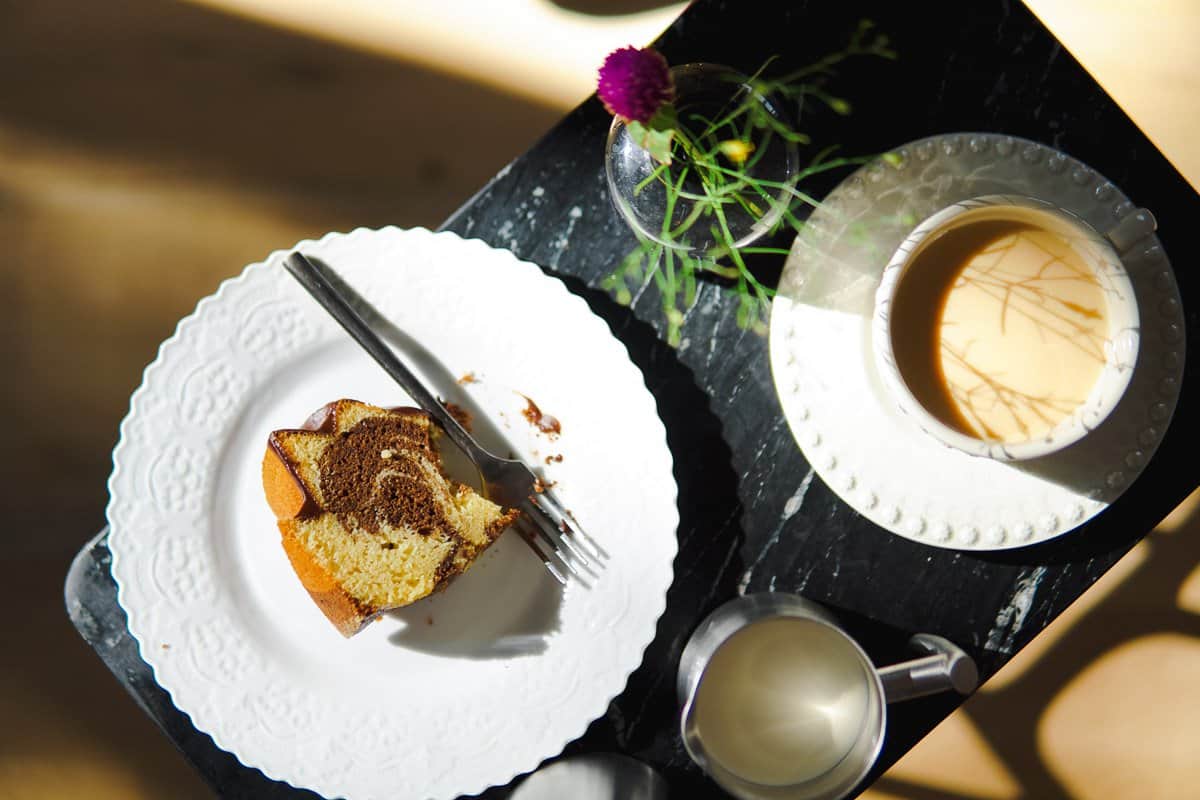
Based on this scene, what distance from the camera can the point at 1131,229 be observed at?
100cm

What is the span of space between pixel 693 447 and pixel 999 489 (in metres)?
0.32

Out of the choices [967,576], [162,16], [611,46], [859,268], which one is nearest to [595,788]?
[967,576]

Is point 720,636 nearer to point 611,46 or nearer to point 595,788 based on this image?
point 595,788

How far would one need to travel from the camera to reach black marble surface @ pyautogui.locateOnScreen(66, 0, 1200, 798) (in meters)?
1.06

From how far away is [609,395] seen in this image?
104cm

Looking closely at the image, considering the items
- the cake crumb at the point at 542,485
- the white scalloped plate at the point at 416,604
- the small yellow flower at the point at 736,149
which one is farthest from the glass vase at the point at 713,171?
the cake crumb at the point at 542,485

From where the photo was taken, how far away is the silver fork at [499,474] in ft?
3.49

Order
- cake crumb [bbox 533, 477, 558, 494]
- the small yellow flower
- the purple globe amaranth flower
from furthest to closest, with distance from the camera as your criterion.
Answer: cake crumb [bbox 533, 477, 558, 494] → the small yellow flower → the purple globe amaranth flower

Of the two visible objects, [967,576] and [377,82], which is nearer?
[967,576]

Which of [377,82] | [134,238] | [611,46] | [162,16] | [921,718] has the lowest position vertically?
[921,718]

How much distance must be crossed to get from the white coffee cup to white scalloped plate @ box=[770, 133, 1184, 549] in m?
0.06

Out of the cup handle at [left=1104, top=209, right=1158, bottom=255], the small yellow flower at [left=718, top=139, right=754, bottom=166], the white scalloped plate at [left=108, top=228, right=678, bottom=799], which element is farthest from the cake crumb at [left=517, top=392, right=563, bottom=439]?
the cup handle at [left=1104, top=209, right=1158, bottom=255]

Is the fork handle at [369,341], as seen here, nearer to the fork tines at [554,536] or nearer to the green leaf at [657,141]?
the fork tines at [554,536]

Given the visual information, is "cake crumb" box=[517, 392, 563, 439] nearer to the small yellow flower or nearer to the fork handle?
the fork handle
